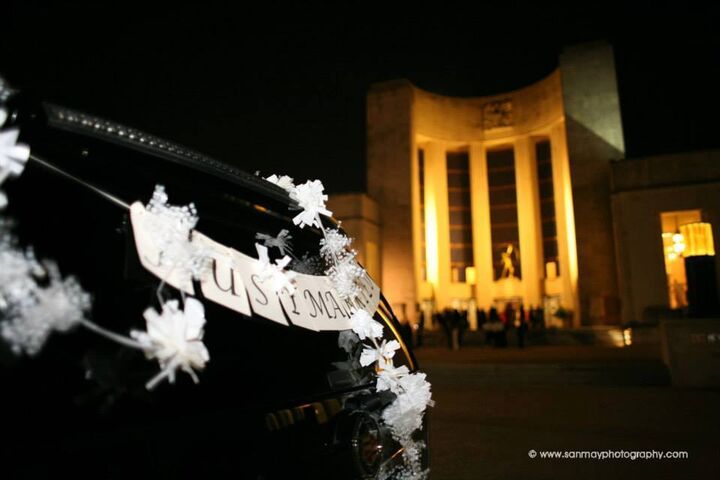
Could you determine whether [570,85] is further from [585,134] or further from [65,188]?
[65,188]

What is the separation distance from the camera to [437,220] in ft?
121

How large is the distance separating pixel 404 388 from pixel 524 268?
34.8 metres

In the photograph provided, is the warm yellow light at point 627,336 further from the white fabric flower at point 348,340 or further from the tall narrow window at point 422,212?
the white fabric flower at point 348,340

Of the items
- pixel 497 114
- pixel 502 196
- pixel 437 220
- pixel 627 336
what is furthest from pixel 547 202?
pixel 627 336

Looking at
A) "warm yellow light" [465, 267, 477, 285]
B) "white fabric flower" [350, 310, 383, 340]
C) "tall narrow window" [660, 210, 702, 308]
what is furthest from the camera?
"warm yellow light" [465, 267, 477, 285]

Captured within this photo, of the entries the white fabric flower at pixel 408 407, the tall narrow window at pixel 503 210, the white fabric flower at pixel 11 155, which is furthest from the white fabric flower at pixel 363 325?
the tall narrow window at pixel 503 210

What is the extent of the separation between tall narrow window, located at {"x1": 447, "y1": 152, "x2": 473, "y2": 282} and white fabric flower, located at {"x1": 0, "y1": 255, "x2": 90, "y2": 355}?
36868 millimetres

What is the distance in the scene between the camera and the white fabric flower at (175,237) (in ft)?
4.23

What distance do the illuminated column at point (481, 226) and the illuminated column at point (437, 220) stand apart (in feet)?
6.70

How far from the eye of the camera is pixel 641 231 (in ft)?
78.0

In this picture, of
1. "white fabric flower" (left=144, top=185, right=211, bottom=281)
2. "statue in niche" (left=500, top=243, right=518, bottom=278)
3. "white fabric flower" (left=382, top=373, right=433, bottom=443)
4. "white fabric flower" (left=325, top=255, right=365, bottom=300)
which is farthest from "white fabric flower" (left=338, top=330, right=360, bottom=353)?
"statue in niche" (left=500, top=243, right=518, bottom=278)

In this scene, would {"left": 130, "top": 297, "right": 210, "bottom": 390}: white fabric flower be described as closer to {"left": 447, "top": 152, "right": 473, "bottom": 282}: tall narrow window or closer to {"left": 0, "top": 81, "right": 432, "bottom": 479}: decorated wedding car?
{"left": 0, "top": 81, "right": 432, "bottom": 479}: decorated wedding car

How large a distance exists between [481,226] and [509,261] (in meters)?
3.24

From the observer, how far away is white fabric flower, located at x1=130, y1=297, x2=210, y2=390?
117cm
